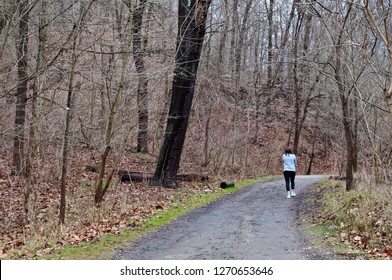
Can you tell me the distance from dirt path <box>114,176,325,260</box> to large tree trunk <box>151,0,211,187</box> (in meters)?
2.55

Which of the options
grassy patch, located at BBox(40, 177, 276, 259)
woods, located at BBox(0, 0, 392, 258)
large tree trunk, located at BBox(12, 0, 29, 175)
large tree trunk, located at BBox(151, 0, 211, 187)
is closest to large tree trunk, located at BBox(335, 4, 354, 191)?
woods, located at BBox(0, 0, 392, 258)

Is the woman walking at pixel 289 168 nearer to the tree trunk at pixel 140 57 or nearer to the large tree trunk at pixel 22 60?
the tree trunk at pixel 140 57

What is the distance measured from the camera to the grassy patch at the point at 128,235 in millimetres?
8008

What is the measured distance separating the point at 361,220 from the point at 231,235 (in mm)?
2548

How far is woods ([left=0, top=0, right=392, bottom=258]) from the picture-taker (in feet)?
36.3

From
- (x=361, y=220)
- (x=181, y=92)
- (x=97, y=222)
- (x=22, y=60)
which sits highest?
(x=22, y=60)

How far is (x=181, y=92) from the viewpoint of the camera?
1608cm

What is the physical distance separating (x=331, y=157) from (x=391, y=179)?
23.4 meters

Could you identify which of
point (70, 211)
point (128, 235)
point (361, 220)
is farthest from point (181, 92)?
point (361, 220)

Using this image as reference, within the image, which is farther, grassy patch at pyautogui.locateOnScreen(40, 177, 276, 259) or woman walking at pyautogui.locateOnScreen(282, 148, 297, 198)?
woman walking at pyautogui.locateOnScreen(282, 148, 297, 198)

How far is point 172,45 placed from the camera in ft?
65.1

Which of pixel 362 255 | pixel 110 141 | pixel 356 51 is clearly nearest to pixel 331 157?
pixel 356 51

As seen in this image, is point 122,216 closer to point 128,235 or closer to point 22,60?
point 128,235

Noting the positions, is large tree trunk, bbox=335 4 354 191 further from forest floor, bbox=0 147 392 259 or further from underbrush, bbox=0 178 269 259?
underbrush, bbox=0 178 269 259
